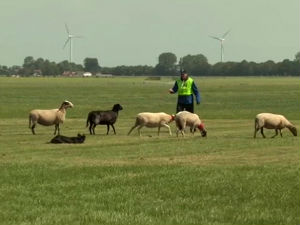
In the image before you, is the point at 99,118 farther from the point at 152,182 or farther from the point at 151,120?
the point at 152,182

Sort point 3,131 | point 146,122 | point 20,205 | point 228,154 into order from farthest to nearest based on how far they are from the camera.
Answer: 1. point 3,131
2. point 146,122
3. point 228,154
4. point 20,205

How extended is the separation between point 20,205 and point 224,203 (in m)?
3.53

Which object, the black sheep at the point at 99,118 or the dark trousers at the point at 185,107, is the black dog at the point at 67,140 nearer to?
the black sheep at the point at 99,118

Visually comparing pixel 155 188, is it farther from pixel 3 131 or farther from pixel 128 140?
pixel 3 131

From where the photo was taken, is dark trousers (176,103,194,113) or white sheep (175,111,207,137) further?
dark trousers (176,103,194,113)

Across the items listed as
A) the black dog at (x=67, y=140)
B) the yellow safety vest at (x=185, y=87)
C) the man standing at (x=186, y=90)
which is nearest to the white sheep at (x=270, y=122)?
the man standing at (x=186, y=90)

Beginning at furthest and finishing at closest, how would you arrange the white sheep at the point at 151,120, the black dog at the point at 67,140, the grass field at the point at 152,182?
the white sheep at the point at 151,120 < the black dog at the point at 67,140 < the grass field at the point at 152,182

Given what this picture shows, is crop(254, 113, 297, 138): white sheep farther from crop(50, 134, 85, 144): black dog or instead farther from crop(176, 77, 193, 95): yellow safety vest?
crop(50, 134, 85, 144): black dog

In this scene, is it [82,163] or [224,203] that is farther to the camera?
[82,163]

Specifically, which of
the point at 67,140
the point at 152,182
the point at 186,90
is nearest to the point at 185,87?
the point at 186,90

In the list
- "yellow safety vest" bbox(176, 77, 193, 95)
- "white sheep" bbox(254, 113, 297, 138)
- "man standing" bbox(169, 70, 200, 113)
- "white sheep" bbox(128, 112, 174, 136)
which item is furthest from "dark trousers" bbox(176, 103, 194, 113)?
"white sheep" bbox(254, 113, 297, 138)

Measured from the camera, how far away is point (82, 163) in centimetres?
1730

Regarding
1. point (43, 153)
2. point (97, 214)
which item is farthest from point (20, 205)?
point (43, 153)

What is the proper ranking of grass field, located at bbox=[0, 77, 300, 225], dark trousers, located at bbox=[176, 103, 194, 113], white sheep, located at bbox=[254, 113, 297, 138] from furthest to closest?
dark trousers, located at bbox=[176, 103, 194, 113], white sheep, located at bbox=[254, 113, 297, 138], grass field, located at bbox=[0, 77, 300, 225]
